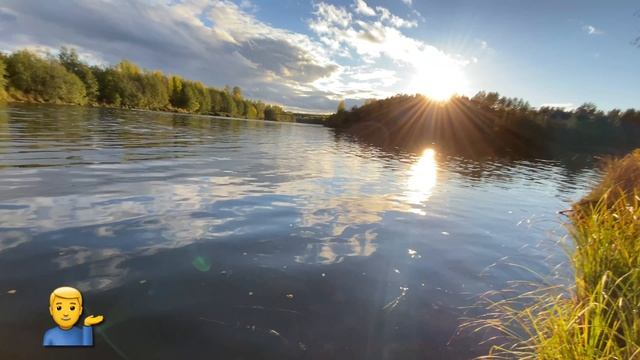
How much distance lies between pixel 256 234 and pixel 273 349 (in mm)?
4880

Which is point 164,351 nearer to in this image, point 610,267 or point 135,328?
point 135,328

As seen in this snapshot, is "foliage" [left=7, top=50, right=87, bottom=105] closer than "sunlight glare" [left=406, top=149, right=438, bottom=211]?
No

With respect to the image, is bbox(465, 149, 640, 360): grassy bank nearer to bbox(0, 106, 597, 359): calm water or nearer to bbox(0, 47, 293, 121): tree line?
bbox(0, 106, 597, 359): calm water

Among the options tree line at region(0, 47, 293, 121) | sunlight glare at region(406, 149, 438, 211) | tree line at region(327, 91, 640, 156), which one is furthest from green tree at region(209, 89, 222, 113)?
sunlight glare at region(406, 149, 438, 211)

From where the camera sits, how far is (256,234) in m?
9.55

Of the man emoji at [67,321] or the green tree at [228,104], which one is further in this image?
the green tree at [228,104]

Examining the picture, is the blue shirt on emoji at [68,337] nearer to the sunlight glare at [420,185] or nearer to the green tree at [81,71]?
the sunlight glare at [420,185]

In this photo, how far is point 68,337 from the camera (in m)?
4.50

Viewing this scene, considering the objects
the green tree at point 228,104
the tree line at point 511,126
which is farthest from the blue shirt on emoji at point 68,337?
the green tree at point 228,104

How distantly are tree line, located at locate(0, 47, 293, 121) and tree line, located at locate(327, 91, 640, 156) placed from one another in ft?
279

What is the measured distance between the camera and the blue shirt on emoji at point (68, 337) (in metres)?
4.33

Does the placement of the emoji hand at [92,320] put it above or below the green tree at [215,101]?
below

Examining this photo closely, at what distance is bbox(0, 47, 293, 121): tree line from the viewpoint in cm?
8550

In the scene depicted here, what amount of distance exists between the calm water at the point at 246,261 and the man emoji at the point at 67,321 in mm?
167
